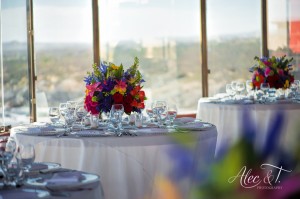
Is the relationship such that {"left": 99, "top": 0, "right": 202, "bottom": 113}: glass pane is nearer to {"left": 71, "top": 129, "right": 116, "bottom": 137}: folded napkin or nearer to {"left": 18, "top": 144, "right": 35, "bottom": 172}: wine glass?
{"left": 71, "top": 129, "right": 116, "bottom": 137}: folded napkin

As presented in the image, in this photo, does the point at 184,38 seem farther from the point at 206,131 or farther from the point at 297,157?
the point at 297,157

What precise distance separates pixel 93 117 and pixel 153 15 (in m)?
5.34

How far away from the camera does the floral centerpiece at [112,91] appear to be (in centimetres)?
345

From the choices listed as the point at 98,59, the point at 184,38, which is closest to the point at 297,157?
the point at 98,59

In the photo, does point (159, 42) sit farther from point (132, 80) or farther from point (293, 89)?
point (132, 80)

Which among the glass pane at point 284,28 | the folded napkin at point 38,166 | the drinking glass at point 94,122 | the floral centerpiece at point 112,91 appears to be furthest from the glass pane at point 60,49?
the folded napkin at point 38,166

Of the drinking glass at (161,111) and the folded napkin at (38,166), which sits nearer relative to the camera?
the folded napkin at (38,166)

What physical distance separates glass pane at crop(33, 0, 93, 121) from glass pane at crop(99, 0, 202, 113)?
31 centimetres

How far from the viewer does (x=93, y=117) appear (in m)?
3.46

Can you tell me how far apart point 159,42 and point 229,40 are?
1205 mm

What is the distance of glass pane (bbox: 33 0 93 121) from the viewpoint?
784 centimetres

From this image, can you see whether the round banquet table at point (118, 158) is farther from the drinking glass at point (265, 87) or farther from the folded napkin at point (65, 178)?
the drinking glass at point (265, 87)

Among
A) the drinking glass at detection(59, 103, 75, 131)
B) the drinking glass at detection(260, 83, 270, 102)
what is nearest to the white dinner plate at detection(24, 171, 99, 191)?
the drinking glass at detection(59, 103, 75, 131)

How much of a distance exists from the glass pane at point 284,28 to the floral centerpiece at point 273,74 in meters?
3.76
